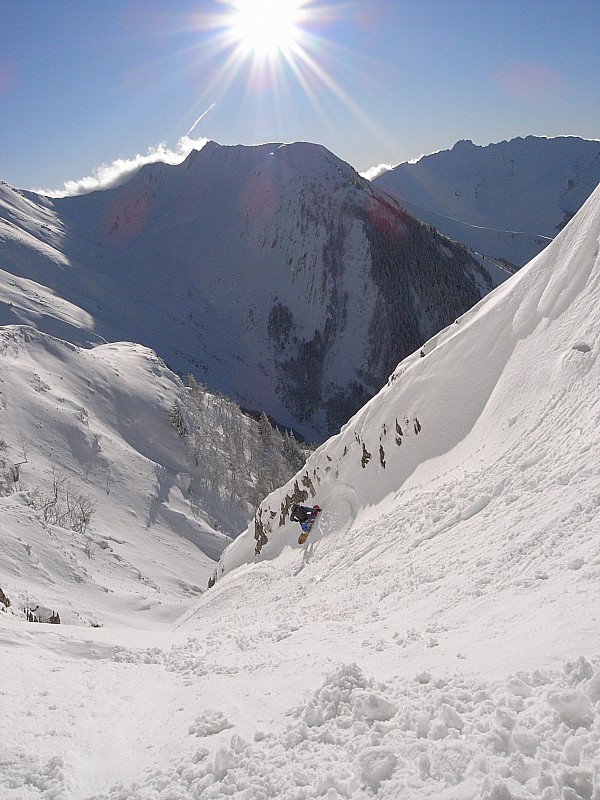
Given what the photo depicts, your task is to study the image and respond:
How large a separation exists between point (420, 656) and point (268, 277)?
12840 centimetres

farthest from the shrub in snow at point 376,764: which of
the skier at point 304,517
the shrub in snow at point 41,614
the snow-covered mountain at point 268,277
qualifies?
the snow-covered mountain at point 268,277

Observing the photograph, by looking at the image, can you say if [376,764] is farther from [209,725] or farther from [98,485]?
[98,485]

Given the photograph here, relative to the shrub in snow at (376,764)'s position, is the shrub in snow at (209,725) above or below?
below

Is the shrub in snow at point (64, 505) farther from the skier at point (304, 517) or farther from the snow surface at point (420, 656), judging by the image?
the skier at point (304, 517)

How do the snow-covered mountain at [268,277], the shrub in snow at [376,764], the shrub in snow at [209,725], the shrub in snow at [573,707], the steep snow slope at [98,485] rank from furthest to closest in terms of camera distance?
the snow-covered mountain at [268,277], the steep snow slope at [98,485], the shrub in snow at [209,725], the shrub in snow at [376,764], the shrub in snow at [573,707]

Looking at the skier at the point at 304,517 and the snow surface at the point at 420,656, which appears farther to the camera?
the skier at the point at 304,517

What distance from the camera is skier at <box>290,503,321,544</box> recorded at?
17172mm

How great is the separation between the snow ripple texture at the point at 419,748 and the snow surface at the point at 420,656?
14 millimetres

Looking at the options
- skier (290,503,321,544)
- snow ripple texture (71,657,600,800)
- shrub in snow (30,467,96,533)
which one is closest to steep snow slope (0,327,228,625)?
shrub in snow (30,467,96,533)

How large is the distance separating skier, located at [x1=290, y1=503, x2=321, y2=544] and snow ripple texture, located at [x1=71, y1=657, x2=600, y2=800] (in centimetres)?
1258

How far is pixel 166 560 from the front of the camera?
26844 mm

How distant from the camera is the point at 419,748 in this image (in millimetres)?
3643

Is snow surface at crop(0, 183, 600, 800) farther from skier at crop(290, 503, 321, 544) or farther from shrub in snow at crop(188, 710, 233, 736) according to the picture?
skier at crop(290, 503, 321, 544)

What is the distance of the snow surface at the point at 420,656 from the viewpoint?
3.57 meters
